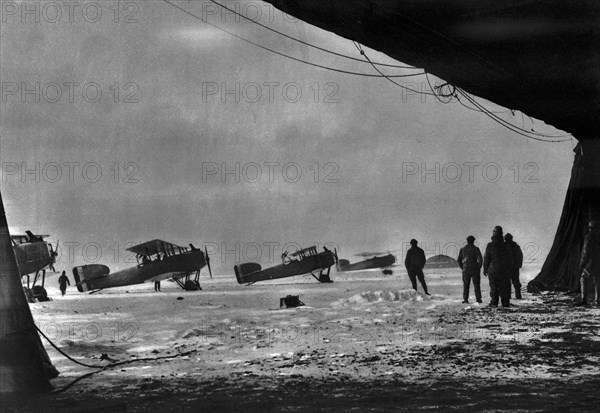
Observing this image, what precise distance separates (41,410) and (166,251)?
3.42 ft

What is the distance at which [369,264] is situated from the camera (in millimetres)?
3316

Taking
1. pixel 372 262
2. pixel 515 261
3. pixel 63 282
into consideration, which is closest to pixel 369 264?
pixel 372 262

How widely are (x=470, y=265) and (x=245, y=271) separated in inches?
50.8

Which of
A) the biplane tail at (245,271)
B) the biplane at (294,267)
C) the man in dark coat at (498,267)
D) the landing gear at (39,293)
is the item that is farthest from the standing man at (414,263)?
the landing gear at (39,293)

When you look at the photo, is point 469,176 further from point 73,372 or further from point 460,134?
point 73,372

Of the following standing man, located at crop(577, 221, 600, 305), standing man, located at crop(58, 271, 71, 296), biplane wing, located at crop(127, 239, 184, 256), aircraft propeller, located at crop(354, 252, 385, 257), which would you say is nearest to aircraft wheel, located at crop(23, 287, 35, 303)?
standing man, located at crop(58, 271, 71, 296)

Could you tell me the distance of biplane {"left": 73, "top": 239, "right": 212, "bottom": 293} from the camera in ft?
10.4

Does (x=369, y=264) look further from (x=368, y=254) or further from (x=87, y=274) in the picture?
(x=87, y=274)

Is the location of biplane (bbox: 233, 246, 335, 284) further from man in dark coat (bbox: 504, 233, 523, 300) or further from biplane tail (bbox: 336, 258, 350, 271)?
man in dark coat (bbox: 504, 233, 523, 300)

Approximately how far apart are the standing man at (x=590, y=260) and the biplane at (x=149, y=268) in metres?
2.40

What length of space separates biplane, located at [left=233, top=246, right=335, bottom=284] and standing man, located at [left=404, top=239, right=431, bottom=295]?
459 millimetres

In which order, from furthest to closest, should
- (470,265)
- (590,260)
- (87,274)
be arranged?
(590,260) → (470,265) → (87,274)

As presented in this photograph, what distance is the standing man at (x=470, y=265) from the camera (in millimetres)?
3309

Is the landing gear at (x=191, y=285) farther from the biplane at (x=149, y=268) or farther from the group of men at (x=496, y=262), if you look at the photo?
the group of men at (x=496, y=262)
